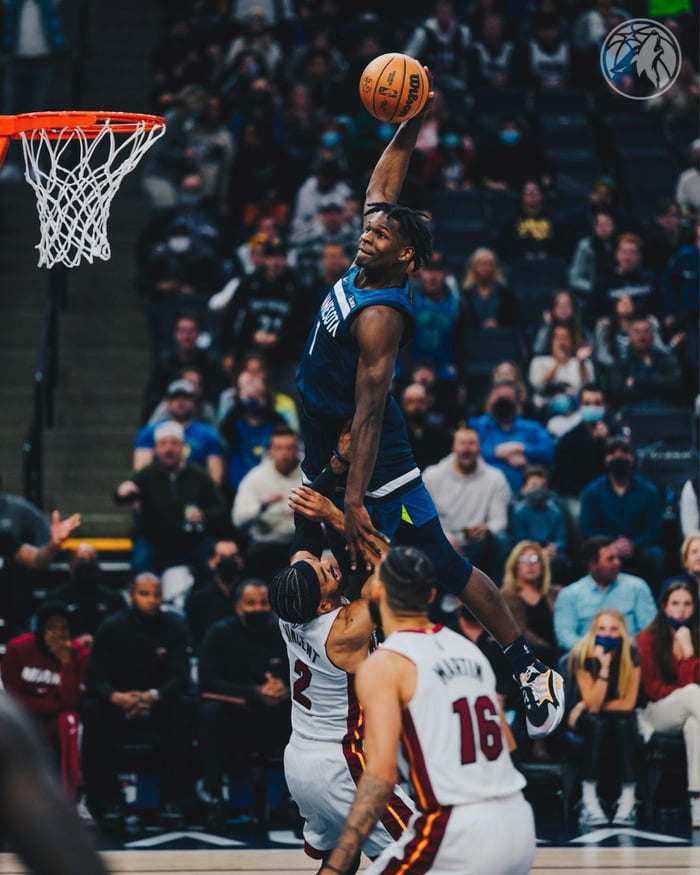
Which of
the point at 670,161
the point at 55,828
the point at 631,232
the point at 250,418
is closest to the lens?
the point at 55,828

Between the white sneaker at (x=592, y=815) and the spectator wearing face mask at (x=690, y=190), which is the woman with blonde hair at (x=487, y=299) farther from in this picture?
the white sneaker at (x=592, y=815)

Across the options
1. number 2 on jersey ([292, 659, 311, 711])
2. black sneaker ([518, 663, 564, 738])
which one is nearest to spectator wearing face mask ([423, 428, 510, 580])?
black sneaker ([518, 663, 564, 738])

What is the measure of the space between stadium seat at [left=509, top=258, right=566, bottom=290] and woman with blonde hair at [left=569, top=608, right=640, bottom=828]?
5190 mm

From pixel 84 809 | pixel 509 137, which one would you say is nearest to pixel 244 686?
pixel 84 809

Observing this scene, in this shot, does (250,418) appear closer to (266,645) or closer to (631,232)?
(266,645)

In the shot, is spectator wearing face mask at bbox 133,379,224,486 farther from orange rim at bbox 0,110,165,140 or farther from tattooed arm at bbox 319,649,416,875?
tattooed arm at bbox 319,649,416,875

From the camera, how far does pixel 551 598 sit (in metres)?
10.7

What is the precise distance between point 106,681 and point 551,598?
314 centimetres

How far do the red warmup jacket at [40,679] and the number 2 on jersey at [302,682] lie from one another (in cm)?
381

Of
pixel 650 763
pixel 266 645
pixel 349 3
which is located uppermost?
pixel 349 3

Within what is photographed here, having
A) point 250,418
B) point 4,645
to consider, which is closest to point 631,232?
point 250,418

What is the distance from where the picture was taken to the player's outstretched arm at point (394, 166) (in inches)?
273

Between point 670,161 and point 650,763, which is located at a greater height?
point 670,161

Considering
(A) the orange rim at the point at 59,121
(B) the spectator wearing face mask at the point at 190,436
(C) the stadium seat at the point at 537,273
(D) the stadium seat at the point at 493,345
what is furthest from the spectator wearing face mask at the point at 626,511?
(A) the orange rim at the point at 59,121
